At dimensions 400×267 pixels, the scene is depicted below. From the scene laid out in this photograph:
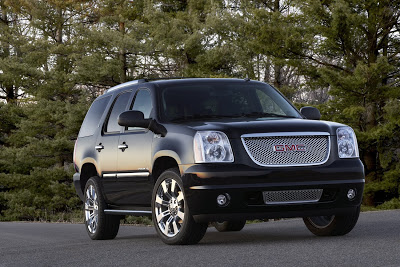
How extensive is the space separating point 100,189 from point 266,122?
3135 mm

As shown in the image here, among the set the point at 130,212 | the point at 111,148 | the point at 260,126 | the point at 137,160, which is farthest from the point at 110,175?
the point at 260,126

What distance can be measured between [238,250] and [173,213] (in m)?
1.03

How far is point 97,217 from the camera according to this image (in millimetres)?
10562

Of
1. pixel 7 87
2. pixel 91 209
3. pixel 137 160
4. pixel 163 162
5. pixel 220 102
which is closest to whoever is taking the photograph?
pixel 163 162

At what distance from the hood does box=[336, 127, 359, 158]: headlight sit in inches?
3.4

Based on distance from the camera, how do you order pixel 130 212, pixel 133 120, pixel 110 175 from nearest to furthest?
pixel 133 120 → pixel 130 212 → pixel 110 175

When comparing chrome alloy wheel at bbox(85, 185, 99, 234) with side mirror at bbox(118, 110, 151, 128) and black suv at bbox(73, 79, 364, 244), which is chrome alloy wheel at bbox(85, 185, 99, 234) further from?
side mirror at bbox(118, 110, 151, 128)

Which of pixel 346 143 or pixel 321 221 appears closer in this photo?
pixel 346 143

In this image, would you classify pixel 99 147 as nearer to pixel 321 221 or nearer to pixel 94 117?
pixel 94 117

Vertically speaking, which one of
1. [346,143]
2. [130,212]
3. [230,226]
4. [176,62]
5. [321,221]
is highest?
[176,62]

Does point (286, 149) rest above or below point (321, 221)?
above

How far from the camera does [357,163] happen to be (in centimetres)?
852

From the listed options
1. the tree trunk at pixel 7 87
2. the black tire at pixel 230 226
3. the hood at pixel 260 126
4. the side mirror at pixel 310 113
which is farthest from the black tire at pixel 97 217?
the tree trunk at pixel 7 87

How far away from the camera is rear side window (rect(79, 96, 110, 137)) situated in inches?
437
